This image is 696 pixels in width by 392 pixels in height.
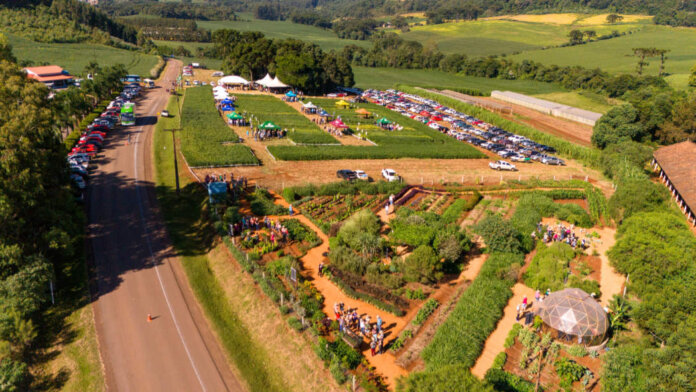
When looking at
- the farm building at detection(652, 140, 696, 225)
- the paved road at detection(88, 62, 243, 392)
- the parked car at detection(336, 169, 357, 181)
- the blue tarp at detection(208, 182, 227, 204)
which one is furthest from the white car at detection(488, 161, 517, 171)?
the paved road at detection(88, 62, 243, 392)

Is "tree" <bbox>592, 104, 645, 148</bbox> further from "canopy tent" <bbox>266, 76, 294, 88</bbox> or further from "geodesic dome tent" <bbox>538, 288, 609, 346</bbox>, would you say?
"canopy tent" <bbox>266, 76, 294, 88</bbox>

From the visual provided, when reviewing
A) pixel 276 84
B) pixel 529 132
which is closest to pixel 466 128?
pixel 529 132

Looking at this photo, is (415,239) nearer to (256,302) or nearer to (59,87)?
(256,302)

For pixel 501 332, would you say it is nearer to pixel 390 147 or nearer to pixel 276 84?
pixel 390 147

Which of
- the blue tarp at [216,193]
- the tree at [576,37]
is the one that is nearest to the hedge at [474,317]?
the blue tarp at [216,193]

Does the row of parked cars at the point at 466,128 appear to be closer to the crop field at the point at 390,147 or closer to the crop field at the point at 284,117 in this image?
the crop field at the point at 390,147

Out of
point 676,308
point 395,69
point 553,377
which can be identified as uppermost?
point 395,69

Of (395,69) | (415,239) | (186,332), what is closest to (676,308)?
(415,239)
